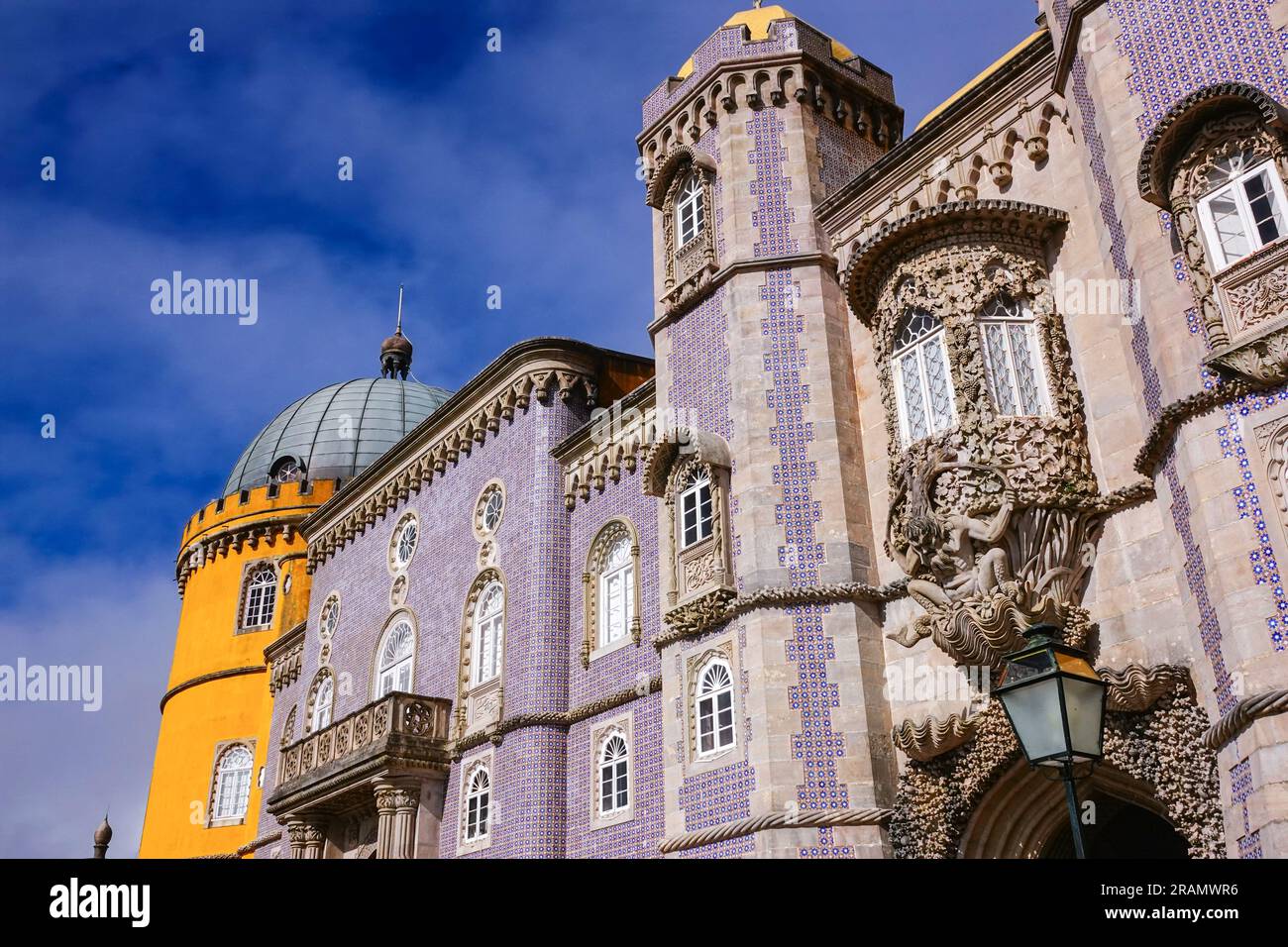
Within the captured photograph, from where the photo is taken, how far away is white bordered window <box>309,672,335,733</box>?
30516 mm

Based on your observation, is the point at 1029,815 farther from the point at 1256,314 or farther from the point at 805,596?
the point at 1256,314

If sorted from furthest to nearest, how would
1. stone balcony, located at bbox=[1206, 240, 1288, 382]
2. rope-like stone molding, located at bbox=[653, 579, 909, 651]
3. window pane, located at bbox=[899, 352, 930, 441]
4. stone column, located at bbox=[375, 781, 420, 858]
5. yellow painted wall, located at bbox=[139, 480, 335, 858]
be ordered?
yellow painted wall, located at bbox=[139, 480, 335, 858] → stone column, located at bbox=[375, 781, 420, 858] → rope-like stone molding, located at bbox=[653, 579, 909, 651] → window pane, located at bbox=[899, 352, 930, 441] → stone balcony, located at bbox=[1206, 240, 1288, 382]

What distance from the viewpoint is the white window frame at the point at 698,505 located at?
59.0ft

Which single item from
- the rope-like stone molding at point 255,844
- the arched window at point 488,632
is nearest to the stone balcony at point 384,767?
the arched window at point 488,632

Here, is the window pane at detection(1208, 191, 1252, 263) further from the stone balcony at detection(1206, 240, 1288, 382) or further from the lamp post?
the lamp post

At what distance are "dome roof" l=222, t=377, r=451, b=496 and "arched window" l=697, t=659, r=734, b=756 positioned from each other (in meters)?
26.2

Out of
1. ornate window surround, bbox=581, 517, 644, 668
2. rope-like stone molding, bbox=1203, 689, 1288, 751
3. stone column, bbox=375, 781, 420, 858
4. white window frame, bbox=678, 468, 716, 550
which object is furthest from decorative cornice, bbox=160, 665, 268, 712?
rope-like stone molding, bbox=1203, 689, 1288, 751

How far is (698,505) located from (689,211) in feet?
18.6

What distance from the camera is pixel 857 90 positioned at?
20.8m

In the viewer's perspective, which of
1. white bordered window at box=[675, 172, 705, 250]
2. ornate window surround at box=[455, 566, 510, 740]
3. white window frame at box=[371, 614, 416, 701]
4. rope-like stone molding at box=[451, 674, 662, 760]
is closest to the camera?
rope-like stone molding at box=[451, 674, 662, 760]

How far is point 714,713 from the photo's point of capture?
16922mm

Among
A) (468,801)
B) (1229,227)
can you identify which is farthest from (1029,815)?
(468,801)

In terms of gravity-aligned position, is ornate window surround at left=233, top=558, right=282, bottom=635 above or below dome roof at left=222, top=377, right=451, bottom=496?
below

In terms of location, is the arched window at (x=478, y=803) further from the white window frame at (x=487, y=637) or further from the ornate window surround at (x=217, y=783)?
the ornate window surround at (x=217, y=783)
